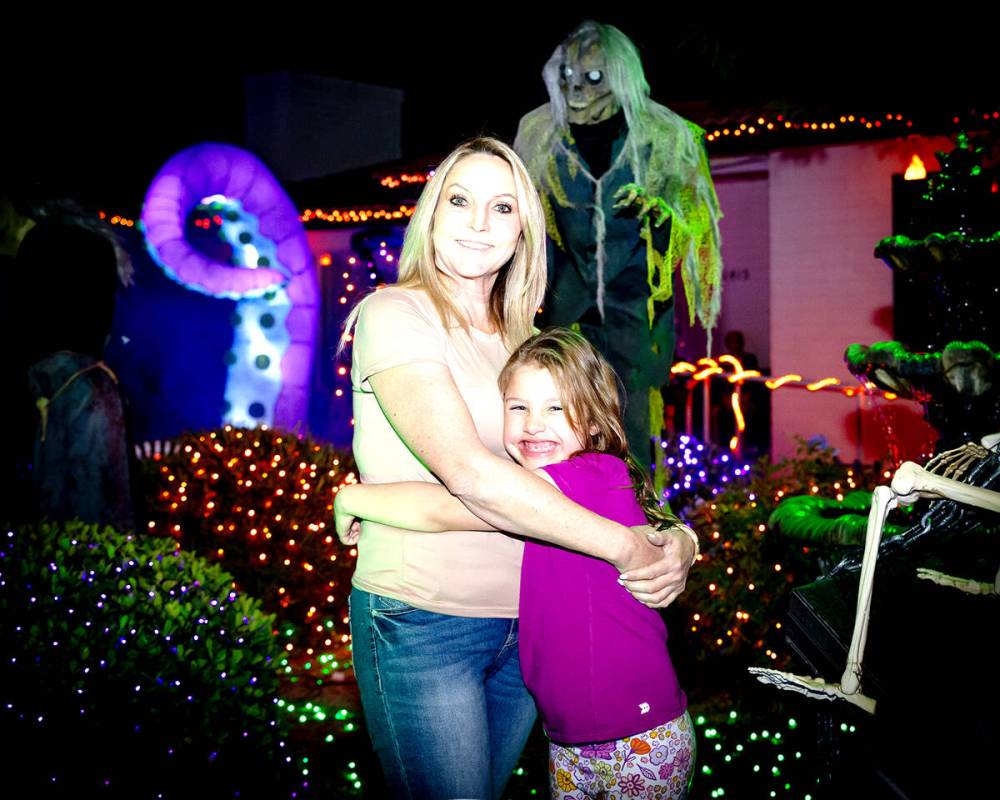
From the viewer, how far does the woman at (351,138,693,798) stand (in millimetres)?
1630

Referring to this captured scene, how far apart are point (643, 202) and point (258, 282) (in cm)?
630

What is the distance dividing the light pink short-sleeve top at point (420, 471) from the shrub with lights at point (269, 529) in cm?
362

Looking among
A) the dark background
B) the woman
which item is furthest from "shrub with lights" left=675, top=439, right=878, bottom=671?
the dark background

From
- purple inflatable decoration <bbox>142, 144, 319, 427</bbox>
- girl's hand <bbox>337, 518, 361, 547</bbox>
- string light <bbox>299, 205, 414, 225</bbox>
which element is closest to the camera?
girl's hand <bbox>337, 518, 361, 547</bbox>

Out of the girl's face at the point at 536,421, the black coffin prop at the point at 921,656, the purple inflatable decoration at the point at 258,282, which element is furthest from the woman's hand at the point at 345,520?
the purple inflatable decoration at the point at 258,282

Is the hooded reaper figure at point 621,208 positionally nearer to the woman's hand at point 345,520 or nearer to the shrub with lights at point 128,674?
the shrub with lights at point 128,674

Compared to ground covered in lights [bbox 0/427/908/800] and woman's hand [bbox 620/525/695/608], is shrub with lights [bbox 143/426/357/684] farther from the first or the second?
woman's hand [bbox 620/525/695/608]

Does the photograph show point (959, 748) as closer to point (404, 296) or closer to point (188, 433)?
point (404, 296)

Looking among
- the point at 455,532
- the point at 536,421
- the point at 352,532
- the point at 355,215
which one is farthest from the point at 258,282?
the point at 455,532

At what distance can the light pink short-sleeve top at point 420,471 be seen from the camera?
5.61 feet

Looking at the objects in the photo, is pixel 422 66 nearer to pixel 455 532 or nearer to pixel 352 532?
pixel 352 532

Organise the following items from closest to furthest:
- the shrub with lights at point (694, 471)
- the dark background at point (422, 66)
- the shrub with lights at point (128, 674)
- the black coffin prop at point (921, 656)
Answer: the black coffin prop at point (921, 656) < the shrub with lights at point (128, 674) < the shrub with lights at point (694, 471) < the dark background at point (422, 66)

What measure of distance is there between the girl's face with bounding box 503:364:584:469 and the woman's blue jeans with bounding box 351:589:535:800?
359 millimetres

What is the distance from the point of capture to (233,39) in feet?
49.5
